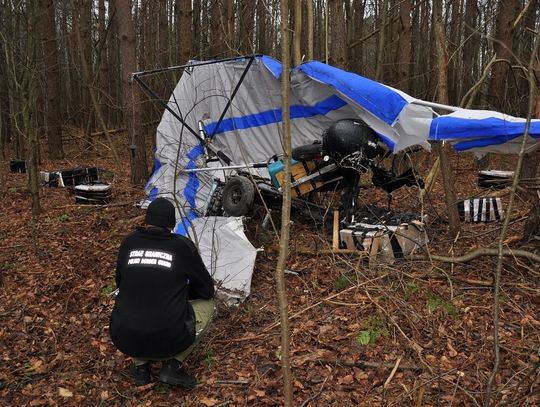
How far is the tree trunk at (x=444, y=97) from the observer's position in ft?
16.8

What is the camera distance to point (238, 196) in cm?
662

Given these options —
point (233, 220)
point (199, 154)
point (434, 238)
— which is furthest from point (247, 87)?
point (434, 238)

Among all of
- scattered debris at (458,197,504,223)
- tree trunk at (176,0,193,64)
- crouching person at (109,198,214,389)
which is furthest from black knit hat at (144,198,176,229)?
tree trunk at (176,0,193,64)

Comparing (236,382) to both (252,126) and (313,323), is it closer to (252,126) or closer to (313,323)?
(313,323)

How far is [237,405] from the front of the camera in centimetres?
355

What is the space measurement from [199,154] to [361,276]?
403 cm

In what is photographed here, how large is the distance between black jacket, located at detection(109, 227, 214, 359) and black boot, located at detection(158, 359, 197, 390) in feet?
0.39

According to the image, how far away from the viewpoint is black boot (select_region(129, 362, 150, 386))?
3850 millimetres

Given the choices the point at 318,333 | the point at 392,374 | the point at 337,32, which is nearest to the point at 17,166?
the point at 337,32

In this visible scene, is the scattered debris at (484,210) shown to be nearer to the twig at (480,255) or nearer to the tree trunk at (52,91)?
the twig at (480,255)

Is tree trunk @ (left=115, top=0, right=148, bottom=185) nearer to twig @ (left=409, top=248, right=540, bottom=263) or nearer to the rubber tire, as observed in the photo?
the rubber tire

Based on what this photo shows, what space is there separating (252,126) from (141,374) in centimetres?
519

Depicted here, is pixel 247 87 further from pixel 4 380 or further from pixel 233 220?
pixel 4 380

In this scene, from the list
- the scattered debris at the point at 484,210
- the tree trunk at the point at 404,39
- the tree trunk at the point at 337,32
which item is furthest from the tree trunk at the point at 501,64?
the scattered debris at the point at 484,210
